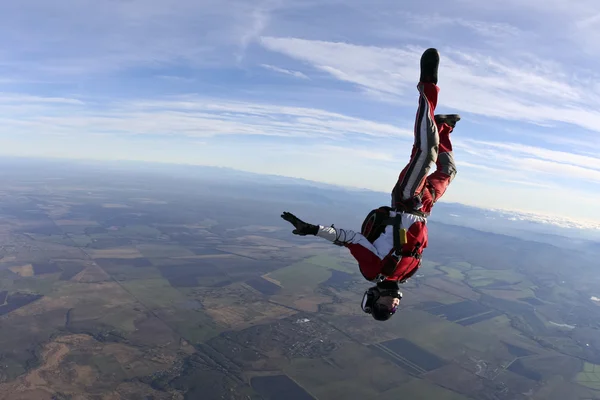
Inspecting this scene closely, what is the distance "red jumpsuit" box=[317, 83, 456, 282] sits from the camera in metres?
5.17

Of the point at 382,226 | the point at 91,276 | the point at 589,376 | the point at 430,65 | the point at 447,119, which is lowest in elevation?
the point at 589,376

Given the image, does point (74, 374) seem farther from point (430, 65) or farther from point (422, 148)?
point (430, 65)

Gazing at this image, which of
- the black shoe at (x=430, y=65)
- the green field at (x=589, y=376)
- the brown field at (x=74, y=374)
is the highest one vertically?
the black shoe at (x=430, y=65)

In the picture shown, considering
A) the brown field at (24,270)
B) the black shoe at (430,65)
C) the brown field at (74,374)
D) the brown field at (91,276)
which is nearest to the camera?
the black shoe at (430,65)

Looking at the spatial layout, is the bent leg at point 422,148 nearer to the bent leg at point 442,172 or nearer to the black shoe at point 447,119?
the black shoe at point 447,119

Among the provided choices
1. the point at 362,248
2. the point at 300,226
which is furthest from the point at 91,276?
the point at 300,226

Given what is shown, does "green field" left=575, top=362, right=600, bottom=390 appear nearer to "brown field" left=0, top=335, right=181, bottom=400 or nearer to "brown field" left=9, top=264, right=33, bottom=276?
"brown field" left=0, top=335, right=181, bottom=400

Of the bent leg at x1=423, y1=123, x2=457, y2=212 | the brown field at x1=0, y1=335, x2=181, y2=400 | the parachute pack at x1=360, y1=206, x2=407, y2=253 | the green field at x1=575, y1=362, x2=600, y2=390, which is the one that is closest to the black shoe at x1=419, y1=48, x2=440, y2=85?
the bent leg at x1=423, y1=123, x2=457, y2=212

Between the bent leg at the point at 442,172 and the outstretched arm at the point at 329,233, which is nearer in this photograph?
the outstretched arm at the point at 329,233

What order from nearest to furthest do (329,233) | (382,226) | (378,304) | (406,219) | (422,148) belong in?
(329,233), (422,148), (406,219), (382,226), (378,304)

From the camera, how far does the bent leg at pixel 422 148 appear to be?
16.9 ft

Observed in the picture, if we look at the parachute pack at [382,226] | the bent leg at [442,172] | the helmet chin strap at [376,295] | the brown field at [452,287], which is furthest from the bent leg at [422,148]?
the brown field at [452,287]

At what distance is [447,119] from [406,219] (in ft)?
5.69

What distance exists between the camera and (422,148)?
5.16 meters
